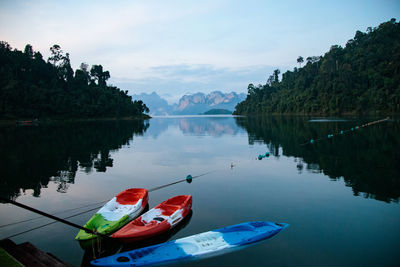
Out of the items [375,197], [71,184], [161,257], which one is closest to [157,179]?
[71,184]

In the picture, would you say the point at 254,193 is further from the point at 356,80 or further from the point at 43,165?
the point at 356,80

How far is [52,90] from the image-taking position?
121438mm

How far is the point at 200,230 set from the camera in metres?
11.9

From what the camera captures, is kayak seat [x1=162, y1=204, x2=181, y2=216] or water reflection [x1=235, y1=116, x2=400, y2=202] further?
water reflection [x1=235, y1=116, x2=400, y2=202]

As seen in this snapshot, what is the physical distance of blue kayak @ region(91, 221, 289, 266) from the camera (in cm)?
863

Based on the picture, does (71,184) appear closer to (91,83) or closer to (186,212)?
(186,212)

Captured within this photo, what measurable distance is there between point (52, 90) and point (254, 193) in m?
132

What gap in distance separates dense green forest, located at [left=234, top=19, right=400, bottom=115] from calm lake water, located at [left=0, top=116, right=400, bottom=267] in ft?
330

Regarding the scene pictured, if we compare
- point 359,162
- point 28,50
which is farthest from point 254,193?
point 28,50

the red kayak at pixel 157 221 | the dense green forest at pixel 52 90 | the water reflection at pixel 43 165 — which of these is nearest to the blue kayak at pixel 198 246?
the red kayak at pixel 157 221

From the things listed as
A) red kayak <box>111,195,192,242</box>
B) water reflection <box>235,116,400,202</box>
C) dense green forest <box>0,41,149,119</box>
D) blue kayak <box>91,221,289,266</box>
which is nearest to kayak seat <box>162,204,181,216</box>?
red kayak <box>111,195,192,242</box>

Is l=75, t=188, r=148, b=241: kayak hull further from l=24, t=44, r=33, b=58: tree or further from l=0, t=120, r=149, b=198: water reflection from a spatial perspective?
l=24, t=44, r=33, b=58: tree

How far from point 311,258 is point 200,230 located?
193 inches

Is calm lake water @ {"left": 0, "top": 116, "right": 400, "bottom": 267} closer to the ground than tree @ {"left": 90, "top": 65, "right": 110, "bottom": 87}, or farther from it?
closer to the ground
